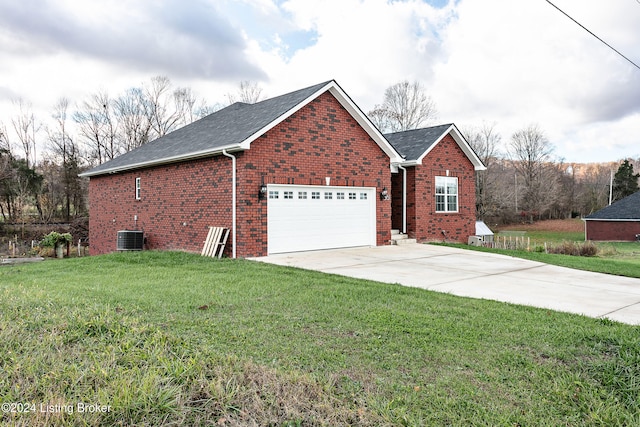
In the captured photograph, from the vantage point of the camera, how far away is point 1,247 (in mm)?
24328

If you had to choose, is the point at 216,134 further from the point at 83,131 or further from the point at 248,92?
the point at 83,131

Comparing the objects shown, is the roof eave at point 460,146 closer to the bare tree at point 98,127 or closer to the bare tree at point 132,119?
the bare tree at point 132,119

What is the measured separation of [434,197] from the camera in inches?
723

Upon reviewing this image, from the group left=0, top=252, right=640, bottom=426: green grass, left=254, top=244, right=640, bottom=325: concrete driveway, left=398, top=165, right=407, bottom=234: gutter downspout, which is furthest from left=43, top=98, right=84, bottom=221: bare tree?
left=0, top=252, right=640, bottom=426: green grass

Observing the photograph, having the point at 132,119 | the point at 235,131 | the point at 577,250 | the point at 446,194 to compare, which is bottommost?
the point at 577,250

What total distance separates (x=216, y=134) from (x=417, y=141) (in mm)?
8881

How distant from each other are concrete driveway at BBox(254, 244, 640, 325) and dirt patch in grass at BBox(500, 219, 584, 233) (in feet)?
113

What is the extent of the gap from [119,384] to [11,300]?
12.1 feet

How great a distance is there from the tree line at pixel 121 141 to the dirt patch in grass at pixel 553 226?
125 centimetres

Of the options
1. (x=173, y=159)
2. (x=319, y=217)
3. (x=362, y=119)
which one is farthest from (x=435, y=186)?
(x=173, y=159)

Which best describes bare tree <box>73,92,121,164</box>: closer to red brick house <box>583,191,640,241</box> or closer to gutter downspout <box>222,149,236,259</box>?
gutter downspout <box>222,149,236,259</box>

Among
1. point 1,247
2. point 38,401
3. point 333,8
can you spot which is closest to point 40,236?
point 1,247

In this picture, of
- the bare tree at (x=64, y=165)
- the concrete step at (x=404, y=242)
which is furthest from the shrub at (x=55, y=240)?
the concrete step at (x=404, y=242)

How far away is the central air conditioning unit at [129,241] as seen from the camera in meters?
15.2
